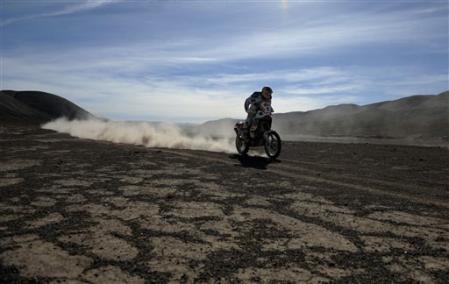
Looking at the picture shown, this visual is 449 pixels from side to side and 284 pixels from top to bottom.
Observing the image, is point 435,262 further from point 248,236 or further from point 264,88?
point 264,88

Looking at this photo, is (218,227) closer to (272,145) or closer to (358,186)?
(358,186)

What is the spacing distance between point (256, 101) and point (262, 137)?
1315 millimetres

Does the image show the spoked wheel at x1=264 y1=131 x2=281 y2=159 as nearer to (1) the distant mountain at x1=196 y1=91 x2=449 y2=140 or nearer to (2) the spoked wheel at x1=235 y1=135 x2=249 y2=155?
(2) the spoked wheel at x1=235 y1=135 x2=249 y2=155

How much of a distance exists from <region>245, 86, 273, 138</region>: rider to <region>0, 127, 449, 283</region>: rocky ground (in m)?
5.79

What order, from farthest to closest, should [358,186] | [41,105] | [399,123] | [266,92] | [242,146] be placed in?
[41,105], [399,123], [242,146], [266,92], [358,186]

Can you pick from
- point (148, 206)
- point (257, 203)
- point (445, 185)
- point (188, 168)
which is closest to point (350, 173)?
point (445, 185)

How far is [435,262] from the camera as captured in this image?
4.21 metres

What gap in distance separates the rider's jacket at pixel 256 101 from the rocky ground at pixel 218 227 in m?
5.86

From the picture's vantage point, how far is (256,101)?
15.2 meters

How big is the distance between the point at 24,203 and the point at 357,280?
4.88m

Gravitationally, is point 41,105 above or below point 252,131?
above

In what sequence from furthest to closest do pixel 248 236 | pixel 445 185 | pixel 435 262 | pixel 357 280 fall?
pixel 445 185 → pixel 248 236 → pixel 435 262 → pixel 357 280

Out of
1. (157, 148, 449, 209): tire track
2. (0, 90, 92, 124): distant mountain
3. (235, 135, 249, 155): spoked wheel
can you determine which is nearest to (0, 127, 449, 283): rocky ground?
(157, 148, 449, 209): tire track

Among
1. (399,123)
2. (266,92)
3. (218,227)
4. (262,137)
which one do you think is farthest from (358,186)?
(399,123)
